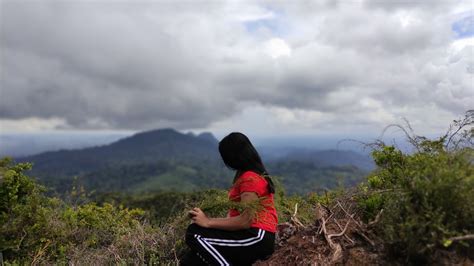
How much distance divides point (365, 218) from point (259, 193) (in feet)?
4.65

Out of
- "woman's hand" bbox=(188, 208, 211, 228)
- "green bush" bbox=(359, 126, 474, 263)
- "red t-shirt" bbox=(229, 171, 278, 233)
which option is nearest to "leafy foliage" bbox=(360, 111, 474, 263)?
"green bush" bbox=(359, 126, 474, 263)

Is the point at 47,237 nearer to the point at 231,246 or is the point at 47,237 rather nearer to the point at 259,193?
the point at 231,246

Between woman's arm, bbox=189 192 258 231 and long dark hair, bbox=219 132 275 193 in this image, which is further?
long dark hair, bbox=219 132 275 193

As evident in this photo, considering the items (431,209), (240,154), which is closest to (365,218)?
(431,209)

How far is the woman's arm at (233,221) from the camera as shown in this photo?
171 inches

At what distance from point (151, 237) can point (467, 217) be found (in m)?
4.06

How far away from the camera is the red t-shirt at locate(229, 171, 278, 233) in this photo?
439 centimetres

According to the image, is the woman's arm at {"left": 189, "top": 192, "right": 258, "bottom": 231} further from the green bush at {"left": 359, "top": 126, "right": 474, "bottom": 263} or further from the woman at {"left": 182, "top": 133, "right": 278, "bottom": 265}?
the green bush at {"left": 359, "top": 126, "right": 474, "bottom": 263}

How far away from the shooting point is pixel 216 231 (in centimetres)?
456

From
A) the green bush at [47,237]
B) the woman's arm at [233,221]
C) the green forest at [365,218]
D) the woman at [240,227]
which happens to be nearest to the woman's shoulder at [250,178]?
the woman at [240,227]

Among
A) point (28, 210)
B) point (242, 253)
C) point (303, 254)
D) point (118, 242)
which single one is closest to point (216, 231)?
point (242, 253)

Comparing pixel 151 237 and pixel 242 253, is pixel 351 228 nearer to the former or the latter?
pixel 242 253

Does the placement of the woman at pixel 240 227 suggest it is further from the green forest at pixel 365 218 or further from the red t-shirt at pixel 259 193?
the green forest at pixel 365 218

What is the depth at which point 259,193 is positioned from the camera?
4.40 metres
